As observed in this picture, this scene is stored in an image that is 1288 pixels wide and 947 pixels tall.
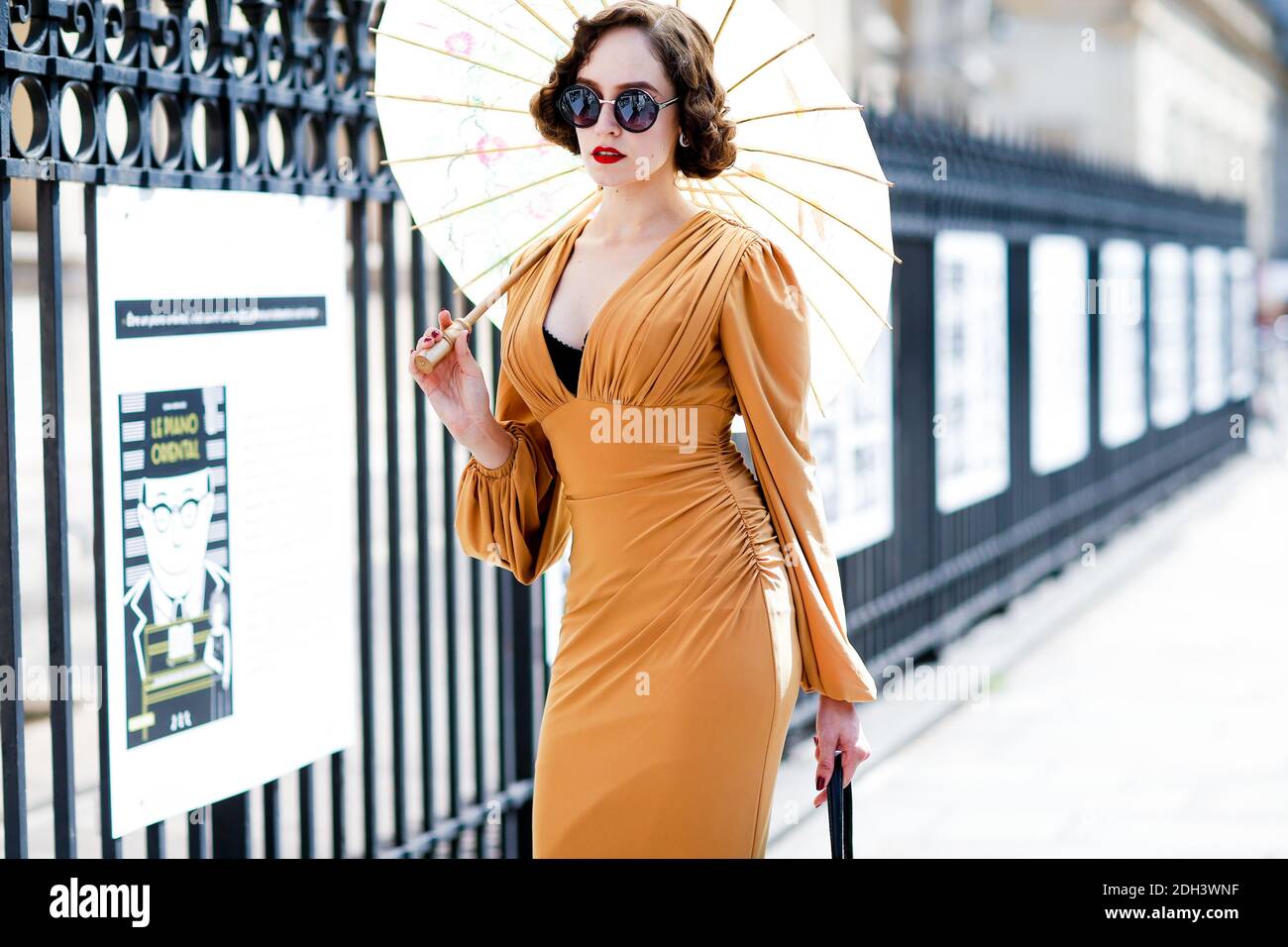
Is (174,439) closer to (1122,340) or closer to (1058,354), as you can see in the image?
(1058,354)

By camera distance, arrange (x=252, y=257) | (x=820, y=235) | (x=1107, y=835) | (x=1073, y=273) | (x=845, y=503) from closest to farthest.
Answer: (x=820, y=235)
(x=252, y=257)
(x=1107, y=835)
(x=845, y=503)
(x=1073, y=273)

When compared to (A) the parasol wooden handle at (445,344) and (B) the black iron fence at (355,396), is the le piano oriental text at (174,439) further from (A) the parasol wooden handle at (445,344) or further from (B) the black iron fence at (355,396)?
(A) the parasol wooden handle at (445,344)

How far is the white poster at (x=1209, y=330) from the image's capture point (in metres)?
16.3

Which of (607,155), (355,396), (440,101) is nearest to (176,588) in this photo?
(355,396)

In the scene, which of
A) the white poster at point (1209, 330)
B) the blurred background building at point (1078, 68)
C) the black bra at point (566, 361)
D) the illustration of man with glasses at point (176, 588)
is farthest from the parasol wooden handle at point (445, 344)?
the blurred background building at point (1078, 68)

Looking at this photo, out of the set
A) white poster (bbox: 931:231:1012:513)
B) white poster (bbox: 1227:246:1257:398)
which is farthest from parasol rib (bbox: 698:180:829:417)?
white poster (bbox: 1227:246:1257:398)

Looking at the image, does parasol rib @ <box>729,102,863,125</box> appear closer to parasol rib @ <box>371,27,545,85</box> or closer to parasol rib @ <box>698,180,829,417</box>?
parasol rib @ <box>698,180,829,417</box>

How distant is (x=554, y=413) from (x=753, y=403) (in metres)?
0.33

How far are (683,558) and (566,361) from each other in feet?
1.24

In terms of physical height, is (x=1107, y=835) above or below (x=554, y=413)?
below

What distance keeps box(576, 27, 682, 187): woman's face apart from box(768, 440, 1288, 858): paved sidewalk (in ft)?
11.2

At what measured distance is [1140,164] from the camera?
1064 inches

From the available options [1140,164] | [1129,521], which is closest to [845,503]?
[1129,521]

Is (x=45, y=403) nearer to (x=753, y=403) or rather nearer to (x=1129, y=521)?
(x=753, y=403)
